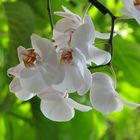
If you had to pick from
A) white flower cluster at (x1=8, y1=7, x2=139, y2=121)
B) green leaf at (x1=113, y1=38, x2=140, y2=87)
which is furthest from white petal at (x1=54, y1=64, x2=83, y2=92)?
green leaf at (x1=113, y1=38, x2=140, y2=87)

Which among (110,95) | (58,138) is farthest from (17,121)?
(110,95)

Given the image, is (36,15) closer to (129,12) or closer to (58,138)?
(58,138)

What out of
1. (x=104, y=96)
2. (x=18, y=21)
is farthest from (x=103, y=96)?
(x=18, y=21)

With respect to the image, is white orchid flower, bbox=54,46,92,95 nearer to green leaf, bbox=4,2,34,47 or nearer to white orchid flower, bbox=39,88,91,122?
white orchid flower, bbox=39,88,91,122

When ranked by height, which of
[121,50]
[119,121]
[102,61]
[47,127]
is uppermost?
[102,61]

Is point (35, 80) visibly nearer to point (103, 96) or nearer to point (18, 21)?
point (103, 96)

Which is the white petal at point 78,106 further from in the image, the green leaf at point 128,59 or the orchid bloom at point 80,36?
the green leaf at point 128,59
